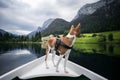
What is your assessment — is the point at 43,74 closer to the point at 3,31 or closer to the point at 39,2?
the point at 39,2

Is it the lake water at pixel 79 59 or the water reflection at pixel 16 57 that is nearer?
the lake water at pixel 79 59

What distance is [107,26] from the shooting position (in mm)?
4246

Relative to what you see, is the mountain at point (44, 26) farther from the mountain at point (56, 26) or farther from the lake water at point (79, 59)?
the lake water at point (79, 59)

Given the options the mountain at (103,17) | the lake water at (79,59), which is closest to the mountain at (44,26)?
the lake water at (79,59)

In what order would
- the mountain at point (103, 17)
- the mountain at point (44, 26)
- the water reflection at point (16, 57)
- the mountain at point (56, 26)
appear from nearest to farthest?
the mountain at point (56, 26) → the mountain at point (44, 26) → the mountain at point (103, 17) → the water reflection at point (16, 57)

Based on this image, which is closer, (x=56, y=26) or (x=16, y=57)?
(x=56, y=26)

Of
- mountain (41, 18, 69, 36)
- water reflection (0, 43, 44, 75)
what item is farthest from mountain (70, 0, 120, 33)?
water reflection (0, 43, 44, 75)

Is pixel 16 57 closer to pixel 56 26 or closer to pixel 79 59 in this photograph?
pixel 79 59

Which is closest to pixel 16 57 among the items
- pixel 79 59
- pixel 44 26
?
pixel 79 59

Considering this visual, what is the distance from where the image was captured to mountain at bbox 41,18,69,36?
11.3 ft

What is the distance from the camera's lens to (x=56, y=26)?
3.61 m

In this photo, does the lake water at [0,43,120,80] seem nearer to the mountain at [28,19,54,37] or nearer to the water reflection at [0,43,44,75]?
the water reflection at [0,43,44,75]

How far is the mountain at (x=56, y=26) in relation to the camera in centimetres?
343

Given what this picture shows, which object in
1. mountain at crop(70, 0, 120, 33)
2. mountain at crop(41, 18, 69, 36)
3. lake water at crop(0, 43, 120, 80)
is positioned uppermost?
mountain at crop(70, 0, 120, 33)
